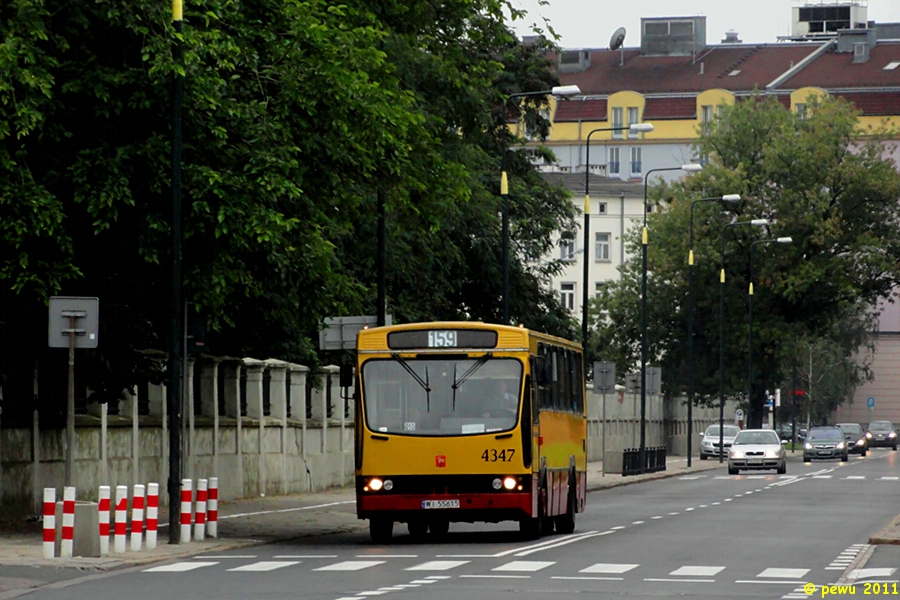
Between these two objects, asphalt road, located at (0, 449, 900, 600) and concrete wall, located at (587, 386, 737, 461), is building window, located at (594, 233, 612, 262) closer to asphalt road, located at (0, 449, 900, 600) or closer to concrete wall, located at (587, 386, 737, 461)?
concrete wall, located at (587, 386, 737, 461)

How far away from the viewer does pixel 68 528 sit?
2105 centimetres

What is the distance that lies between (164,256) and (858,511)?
1520cm

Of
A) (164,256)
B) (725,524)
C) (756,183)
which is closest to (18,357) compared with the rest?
(164,256)

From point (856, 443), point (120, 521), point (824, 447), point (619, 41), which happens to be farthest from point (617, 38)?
point (120, 521)

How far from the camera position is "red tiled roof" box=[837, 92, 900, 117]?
12262cm

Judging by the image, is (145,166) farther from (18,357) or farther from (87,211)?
(18,357)

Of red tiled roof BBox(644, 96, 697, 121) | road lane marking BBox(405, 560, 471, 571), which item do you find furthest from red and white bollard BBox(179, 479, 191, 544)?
red tiled roof BBox(644, 96, 697, 121)

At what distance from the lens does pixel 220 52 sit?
24.4 meters

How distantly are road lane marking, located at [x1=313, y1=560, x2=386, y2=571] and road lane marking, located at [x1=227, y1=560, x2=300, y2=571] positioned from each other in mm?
482

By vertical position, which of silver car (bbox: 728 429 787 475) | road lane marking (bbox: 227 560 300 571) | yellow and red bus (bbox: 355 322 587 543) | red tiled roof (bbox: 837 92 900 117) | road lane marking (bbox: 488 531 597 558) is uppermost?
red tiled roof (bbox: 837 92 900 117)

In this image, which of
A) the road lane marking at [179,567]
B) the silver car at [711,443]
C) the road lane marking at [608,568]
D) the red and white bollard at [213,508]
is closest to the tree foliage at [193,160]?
the red and white bollard at [213,508]

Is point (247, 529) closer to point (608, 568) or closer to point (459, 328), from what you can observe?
point (459, 328)

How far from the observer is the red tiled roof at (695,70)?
129625 millimetres

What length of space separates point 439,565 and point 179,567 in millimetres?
2653
